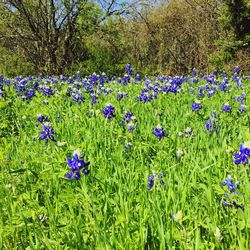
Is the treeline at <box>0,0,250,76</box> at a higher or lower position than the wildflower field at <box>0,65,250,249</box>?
higher

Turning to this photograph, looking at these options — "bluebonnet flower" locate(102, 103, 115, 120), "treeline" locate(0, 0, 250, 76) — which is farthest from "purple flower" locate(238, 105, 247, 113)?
"treeline" locate(0, 0, 250, 76)

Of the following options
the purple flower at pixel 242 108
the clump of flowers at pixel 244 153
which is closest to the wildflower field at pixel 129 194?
the clump of flowers at pixel 244 153

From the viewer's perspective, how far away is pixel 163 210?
2021 mm

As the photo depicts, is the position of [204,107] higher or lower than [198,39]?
lower

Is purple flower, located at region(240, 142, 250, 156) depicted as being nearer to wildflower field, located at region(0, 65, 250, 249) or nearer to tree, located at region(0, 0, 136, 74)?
wildflower field, located at region(0, 65, 250, 249)

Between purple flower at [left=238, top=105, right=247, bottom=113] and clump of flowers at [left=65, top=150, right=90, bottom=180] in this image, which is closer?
clump of flowers at [left=65, top=150, right=90, bottom=180]

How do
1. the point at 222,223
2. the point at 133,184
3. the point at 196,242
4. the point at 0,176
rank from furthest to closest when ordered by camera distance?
the point at 0,176 < the point at 133,184 < the point at 222,223 < the point at 196,242

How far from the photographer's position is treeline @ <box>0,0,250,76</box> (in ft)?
52.1

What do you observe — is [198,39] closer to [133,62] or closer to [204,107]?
[133,62]

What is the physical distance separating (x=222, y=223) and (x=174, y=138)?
129 cm

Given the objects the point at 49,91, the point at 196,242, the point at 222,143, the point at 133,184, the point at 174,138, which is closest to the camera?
the point at 196,242

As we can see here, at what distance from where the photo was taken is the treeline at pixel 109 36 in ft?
52.1

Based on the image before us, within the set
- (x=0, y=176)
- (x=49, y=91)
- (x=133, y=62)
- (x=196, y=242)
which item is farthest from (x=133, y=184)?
(x=133, y=62)

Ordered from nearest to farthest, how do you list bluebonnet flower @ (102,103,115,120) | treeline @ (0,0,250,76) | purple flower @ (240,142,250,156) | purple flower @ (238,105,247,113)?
purple flower @ (240,142,250,156) < bluebonnet flower @ (102,103,115,120) < purple flower @ (238,105,247,113) < treeline @ (0,0,250,76)
